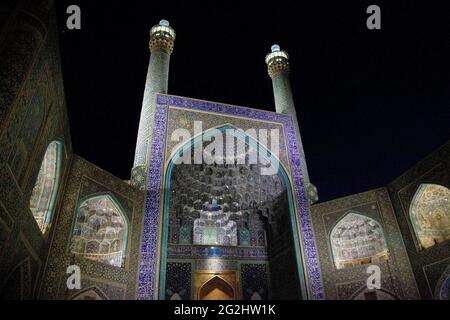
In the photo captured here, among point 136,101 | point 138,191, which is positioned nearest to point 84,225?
point 138,191

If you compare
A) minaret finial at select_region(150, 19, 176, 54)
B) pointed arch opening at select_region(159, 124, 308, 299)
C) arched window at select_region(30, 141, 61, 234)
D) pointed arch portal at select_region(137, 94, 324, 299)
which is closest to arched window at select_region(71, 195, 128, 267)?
pointed arch portal at select_region(137, 94, 324, 299)

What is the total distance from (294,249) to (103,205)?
525cm

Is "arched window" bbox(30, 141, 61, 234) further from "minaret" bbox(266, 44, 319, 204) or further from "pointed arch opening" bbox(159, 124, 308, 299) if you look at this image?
"minaret" bbox(266, 44, 319, 204)

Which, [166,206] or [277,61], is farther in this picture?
[277,61]

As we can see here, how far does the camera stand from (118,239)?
314 inches

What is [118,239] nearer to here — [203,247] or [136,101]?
[203,247]

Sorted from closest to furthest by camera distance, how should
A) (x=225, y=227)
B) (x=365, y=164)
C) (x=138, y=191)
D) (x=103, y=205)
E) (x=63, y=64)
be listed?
(x=63, y=64), (x=103, y=205), (x=138, y=191), (x=225, y=227), (x=365, y=164)

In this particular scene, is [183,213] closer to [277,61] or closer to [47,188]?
[47,188]

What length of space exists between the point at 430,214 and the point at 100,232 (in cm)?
→ 820

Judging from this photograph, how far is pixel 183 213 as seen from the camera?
11.4 m

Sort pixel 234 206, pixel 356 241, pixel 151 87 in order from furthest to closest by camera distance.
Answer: pixel 234 206, pixel 151 87, pixel 356 241

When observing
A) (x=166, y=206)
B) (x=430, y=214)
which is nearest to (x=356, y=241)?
(x=430, y=214)

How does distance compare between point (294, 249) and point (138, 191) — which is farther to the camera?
point (294, 249)

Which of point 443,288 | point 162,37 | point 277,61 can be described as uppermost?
point 277,61
